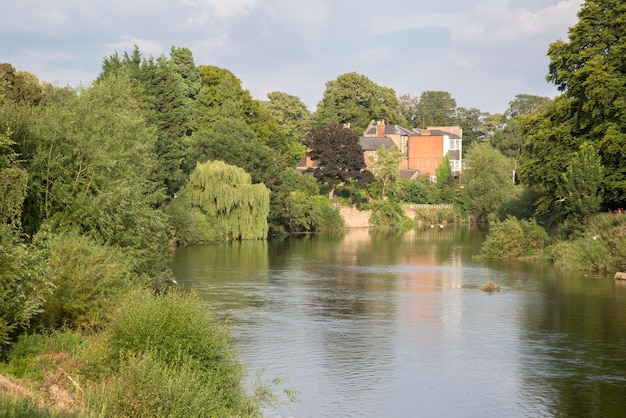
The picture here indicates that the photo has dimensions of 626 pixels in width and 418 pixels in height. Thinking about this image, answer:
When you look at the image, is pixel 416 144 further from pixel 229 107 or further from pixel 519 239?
pixel 519 239

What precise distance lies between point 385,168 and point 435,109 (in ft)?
221

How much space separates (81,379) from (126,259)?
952cm

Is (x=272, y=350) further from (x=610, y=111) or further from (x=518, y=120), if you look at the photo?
(x=518, y=120)


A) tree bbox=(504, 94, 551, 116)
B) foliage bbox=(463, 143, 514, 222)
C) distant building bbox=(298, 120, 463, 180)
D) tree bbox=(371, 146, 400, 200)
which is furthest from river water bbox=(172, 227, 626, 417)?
tree bbox=(504, 94, 551, 116)

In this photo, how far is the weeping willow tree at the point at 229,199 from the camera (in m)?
68.8

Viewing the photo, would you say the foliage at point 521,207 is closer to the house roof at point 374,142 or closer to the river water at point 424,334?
the river water at point 424,334

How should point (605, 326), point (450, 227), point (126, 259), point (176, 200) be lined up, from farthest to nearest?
point (450, 227) < point (176, 200) < point (605, 326) < point (126, 259)

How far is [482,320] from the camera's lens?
3484cm

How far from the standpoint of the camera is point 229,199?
68688 millimetres

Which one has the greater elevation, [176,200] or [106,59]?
[106,59]

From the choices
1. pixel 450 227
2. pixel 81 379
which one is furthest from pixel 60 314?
pixel 450 227

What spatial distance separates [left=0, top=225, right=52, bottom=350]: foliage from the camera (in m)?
19.2

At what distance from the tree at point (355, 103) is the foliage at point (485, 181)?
1103 inches

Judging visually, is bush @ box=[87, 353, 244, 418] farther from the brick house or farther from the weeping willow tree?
the brick house
